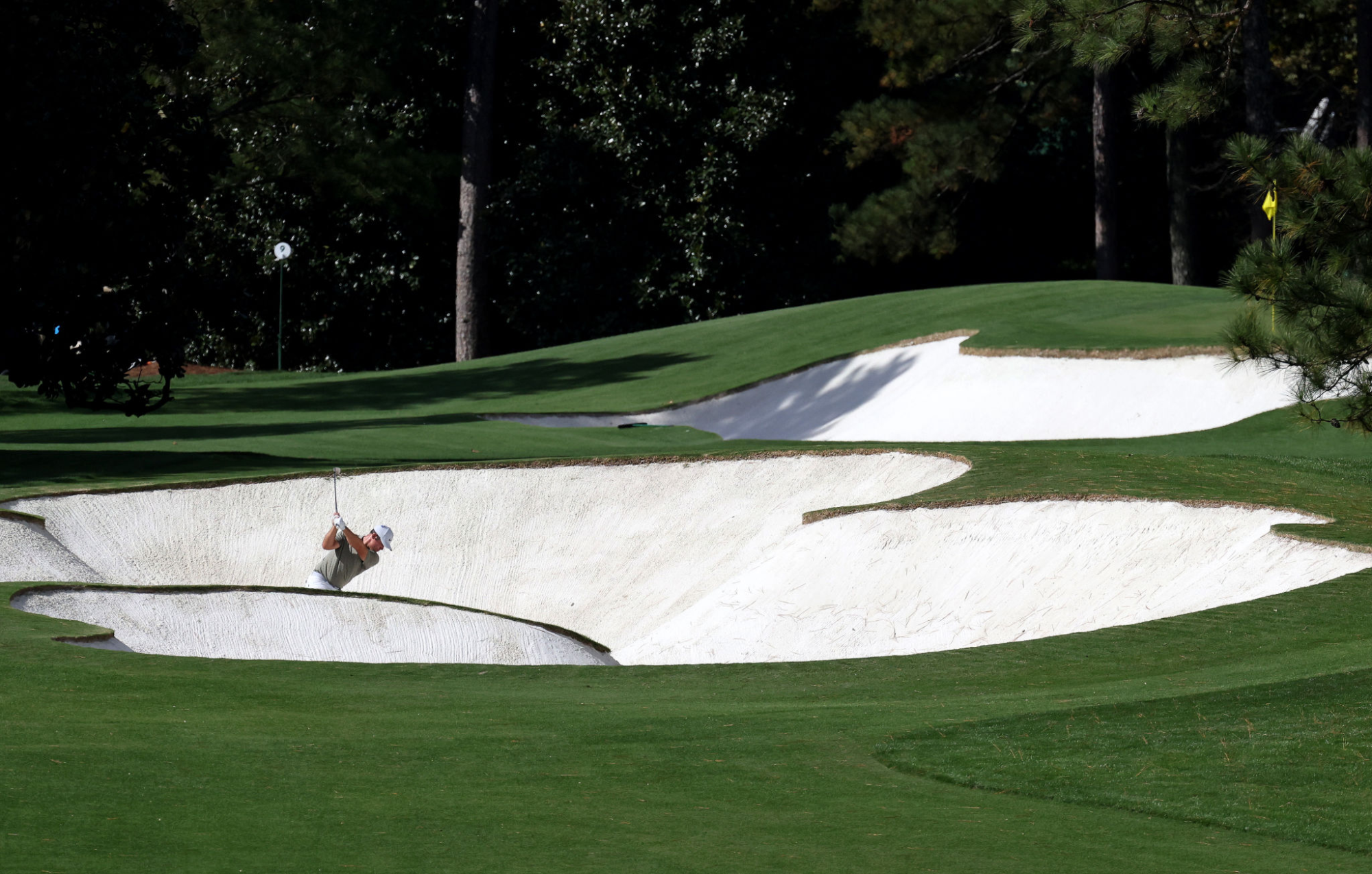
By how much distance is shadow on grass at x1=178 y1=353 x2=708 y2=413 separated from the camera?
31891 millimetres

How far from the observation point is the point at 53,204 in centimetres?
2052

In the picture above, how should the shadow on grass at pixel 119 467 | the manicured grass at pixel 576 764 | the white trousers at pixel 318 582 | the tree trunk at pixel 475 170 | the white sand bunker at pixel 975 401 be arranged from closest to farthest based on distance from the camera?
the manicured grass at pixel 576 764
the white trousers at pixel 318 582
the shadow on grass at pixel 119 467
the white sand bunker at pixel 975 401
the tree trunk at pixel 475 170

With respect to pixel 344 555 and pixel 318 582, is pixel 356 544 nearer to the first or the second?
pixel 344 555

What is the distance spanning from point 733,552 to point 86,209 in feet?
32.1

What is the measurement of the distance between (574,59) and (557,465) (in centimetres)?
2682

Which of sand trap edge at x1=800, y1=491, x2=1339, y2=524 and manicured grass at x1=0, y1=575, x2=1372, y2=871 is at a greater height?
sand trap edge at x1=800, y1=491, x2=1339, y2=524

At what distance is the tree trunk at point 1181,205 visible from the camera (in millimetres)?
43812

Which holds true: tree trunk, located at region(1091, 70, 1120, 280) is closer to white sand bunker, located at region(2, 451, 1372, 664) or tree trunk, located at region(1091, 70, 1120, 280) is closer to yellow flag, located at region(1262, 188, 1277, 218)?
white sand bunker, located at region(2, 451, 1372, 664)

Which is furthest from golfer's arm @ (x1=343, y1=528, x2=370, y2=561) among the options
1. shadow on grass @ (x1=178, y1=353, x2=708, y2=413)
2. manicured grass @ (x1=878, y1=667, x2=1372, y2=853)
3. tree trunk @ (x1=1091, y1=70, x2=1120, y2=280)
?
tree trunk @ (x1=1091, y1=70, x2=1120, y2=280)

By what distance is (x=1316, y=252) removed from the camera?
48.8 ft

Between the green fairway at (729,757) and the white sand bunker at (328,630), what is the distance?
239 centimetres

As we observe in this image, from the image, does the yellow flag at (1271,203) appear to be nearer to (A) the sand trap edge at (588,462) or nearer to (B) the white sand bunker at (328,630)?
(A) the sand trap edge at (588,462)

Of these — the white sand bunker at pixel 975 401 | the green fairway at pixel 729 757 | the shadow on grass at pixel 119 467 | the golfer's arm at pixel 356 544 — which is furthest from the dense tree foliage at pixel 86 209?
the green fairway at pixel 729 757

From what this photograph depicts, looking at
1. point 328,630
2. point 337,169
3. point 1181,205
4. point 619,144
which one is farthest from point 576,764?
point 1181,205
